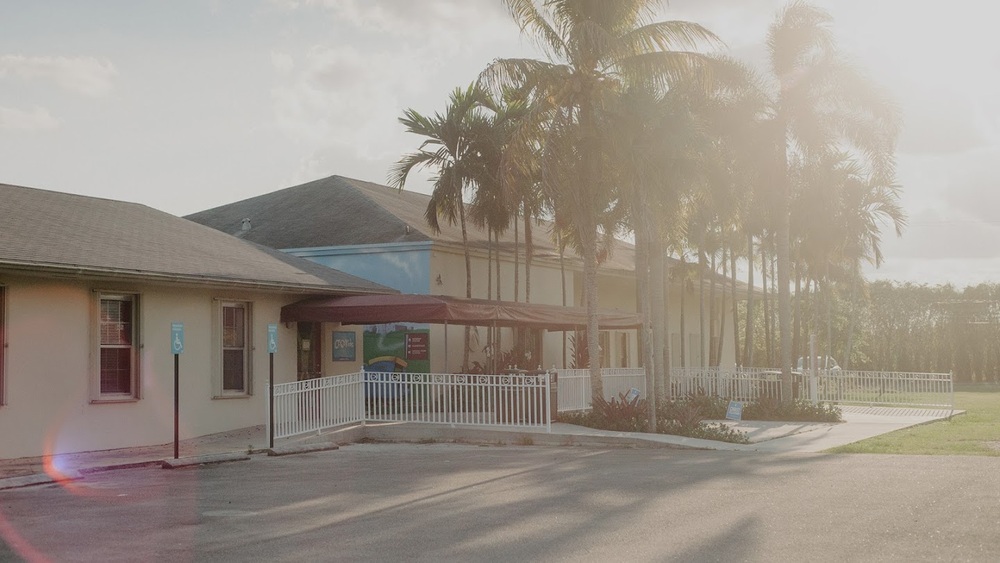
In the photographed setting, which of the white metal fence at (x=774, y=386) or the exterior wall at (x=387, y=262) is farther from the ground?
the exterior wall at (x=387, y=262)

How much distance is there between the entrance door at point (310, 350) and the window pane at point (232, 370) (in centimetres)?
179

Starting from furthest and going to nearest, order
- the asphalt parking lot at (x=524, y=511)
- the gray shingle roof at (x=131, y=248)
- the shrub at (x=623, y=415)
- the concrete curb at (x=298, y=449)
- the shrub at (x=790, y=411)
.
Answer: the shrub at (x=790, y=411) → the shrub at (x=623, y=415) → the concrete curb at (x=298, y=449) → the gray shingle roof at (x=131, y=248) → the asphalt parking lot at (x=524, y=511)

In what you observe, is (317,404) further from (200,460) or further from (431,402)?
(200,460)

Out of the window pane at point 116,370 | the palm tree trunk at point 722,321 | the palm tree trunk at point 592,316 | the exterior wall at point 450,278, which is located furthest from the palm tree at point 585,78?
the palm tree trunk at point 722,321

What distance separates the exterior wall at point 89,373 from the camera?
669 inches

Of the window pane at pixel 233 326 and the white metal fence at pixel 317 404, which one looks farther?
the window pane at pixel 233 326

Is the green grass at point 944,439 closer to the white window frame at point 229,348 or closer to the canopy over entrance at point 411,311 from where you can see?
the canopy over entrance at point 411,311

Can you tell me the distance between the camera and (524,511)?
11.0 metres

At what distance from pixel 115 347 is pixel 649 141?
36.4 feet

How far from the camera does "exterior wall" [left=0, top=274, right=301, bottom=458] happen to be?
55.8ft

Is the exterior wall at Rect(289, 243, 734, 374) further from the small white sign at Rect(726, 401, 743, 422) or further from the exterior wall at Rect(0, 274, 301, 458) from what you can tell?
the small white sign at Rect(726, 401, 743, 422)

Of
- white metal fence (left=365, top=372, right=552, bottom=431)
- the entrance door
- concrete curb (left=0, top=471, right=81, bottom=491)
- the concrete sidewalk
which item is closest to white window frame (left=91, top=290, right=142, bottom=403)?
the concrete sidewalk

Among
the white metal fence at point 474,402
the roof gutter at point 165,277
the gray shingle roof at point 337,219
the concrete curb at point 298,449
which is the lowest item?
the concrete curb at point 298,449

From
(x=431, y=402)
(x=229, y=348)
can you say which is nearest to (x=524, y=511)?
(x=431, y=402)
